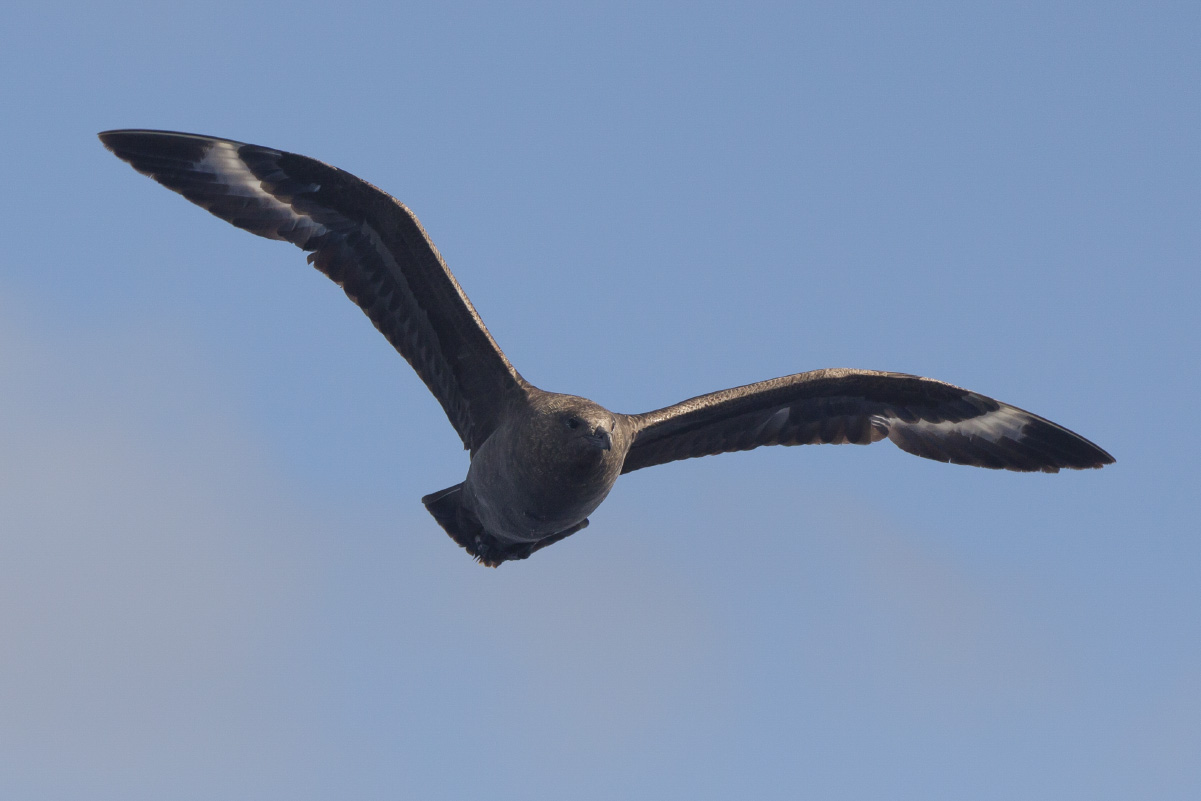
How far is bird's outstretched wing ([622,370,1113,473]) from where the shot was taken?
1301cm

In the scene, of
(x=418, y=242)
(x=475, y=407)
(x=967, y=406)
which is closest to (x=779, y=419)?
(x=967, y=406)

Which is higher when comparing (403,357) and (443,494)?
(403,357)

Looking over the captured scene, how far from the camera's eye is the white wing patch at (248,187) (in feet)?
39.9

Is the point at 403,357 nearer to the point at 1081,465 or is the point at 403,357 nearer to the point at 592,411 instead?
the point at 592,411

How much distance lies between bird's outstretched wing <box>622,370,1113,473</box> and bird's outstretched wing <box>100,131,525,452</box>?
70.9 inches

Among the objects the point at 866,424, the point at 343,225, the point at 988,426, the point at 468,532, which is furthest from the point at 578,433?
the point at 988,426

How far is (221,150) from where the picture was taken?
12141mm

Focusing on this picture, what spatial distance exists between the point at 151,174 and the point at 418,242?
7.52 feet

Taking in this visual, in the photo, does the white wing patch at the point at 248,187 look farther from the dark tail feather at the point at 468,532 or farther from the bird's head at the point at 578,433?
the bird's head at the point at 578,433

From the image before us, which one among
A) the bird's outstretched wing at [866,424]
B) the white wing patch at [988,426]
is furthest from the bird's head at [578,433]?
the white wing patch at [988,426]

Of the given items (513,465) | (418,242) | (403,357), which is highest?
(418,242)

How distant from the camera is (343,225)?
40.1ft

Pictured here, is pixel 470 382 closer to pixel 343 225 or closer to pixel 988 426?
pixel 343 225

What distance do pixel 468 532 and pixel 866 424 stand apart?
399 cm
